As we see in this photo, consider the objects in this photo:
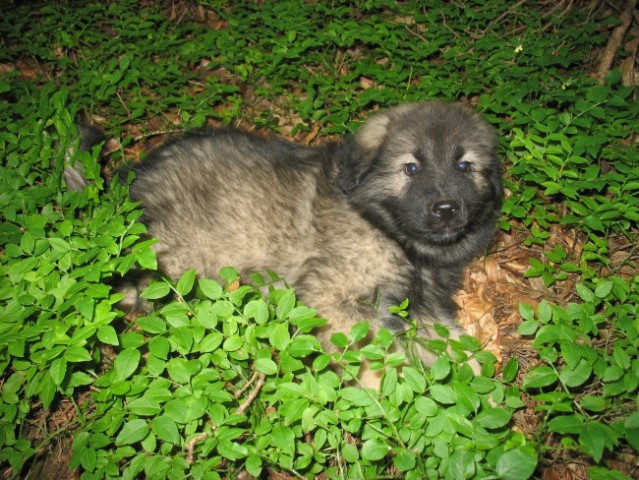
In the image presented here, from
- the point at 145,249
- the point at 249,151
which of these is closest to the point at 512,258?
the point at 249,151

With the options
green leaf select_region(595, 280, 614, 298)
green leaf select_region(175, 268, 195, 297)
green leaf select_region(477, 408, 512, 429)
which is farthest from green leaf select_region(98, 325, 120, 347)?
green leaf select_region(595, 280, 614, 298)

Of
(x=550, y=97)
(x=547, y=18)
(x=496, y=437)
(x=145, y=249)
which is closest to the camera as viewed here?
(x=496, y=437)

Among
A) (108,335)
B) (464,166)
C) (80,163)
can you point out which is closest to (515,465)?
(108,335)

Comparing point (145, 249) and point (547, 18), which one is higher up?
point (547, 18)

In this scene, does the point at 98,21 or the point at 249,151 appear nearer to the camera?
the point at 249,151

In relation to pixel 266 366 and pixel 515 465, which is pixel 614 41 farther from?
pixel 266 366

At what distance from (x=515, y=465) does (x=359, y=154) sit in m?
1.84

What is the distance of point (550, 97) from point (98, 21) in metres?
4.78

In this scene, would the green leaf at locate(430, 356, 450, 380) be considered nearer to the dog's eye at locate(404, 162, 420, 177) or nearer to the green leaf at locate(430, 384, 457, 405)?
the green leaf at locate(430, 384, 457, 405)

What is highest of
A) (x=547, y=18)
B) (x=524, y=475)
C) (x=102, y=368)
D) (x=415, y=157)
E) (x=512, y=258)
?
(x=547, y=18)

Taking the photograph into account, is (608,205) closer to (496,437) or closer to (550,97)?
(550,97)

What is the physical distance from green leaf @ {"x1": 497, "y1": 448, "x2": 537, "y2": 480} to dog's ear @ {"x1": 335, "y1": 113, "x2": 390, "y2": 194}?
5.59ft

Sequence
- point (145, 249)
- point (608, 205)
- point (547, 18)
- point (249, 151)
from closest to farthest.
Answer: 1. point (145, 249)
2. point (608, 205)
3. point (249, 151)
4. point (547, 18)

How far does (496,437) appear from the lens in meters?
1.46
